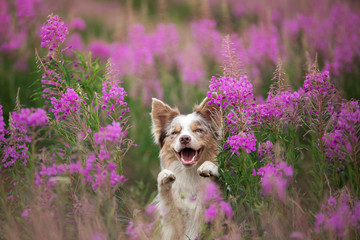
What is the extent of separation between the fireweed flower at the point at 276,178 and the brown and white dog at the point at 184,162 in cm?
73

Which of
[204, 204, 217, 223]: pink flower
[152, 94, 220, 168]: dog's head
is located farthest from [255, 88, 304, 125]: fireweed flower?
[204, 204, 217, 223]: pink flower

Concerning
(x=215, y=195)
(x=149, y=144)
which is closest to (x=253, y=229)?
(x=215, y=195)

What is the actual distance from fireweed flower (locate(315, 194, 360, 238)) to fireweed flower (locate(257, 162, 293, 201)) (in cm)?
38

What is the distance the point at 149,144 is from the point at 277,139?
327 centimetres

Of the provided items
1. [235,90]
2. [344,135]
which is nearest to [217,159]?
[235,90]

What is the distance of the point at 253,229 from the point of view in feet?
10.3

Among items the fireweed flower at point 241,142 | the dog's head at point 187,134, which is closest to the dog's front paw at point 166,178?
the dog's head at point 187,134

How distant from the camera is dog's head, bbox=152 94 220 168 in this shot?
4.02 meters

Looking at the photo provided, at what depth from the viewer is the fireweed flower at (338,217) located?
107 inches

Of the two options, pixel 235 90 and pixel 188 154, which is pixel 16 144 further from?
pixel 235 90

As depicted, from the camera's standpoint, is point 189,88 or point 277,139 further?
point 189,88

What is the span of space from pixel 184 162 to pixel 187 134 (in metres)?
0.33

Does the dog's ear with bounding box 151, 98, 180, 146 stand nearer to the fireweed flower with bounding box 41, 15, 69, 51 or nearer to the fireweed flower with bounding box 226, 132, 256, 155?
the fireweed flower with bounding box 41, 15, 69, 51

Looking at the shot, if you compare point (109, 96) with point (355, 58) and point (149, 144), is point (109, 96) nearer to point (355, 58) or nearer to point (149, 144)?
point (149, 144)
